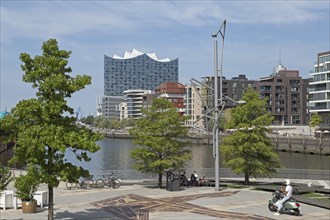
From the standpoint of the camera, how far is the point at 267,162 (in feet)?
115

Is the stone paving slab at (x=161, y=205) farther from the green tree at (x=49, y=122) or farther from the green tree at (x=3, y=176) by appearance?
the green tree at (x=49, y=122)

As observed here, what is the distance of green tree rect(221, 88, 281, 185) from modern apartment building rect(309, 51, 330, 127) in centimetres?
8523

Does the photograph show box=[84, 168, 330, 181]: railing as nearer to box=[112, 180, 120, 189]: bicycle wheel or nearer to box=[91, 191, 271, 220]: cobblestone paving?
box=[112, 180, 120, 189]: bicycle wheel

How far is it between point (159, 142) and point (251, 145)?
304 inches

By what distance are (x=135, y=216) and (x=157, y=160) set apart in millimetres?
9866

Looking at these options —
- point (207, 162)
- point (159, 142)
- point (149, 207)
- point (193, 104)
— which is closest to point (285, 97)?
point (193, 104)

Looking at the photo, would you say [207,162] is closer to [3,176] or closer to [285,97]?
[3,176]

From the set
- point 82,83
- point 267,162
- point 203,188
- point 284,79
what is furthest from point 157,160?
point 284,79

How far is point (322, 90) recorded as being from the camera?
11956 cm

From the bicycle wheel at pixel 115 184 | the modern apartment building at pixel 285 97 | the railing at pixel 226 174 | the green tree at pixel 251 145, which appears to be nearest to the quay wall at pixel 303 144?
the modern apartment building at pixel 285 97

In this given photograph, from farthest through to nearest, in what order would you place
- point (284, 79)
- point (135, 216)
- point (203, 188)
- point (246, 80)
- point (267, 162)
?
point (246, 80) < point (284, 79) < point (267, 162) < point (203, 188) < point (135, 216)

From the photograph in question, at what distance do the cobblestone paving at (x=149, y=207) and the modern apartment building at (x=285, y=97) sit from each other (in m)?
126

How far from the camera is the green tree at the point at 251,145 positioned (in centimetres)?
3456

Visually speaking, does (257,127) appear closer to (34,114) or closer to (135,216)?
(135,216)
